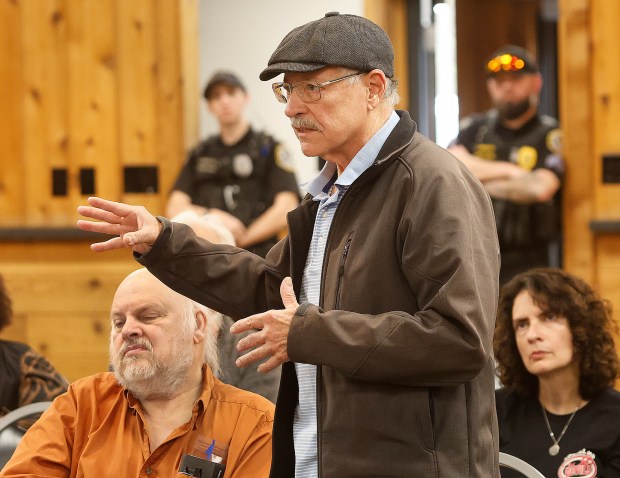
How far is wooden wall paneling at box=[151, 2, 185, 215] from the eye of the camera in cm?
536

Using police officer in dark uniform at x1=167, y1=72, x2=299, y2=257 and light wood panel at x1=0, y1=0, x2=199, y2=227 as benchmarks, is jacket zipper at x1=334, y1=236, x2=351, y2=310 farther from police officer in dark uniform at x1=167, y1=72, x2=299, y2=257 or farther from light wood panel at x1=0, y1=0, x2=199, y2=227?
light wood panel at x1=0, y1=0, x2=199, y2=227

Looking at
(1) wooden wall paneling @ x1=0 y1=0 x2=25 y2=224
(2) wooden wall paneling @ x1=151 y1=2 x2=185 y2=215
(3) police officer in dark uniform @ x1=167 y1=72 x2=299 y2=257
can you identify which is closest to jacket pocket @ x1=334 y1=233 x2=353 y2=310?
(3) police officer in dark uniform @ x1=167 y1=72 x2=299 y2=257

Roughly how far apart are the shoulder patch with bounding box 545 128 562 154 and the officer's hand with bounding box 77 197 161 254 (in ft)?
9.80

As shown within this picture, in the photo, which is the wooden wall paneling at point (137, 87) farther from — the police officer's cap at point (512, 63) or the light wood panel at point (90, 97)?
the police officer's cap at point (512, 63)

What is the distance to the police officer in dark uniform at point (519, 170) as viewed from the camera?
15.4 feet

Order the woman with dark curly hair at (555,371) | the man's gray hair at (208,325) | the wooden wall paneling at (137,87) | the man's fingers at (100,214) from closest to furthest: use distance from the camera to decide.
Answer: the man's fingers at (100,214) → the man's gray hair at (208,325) → the woman with dark curly hair at (555,371) → the wooden wall paneling at (137,87)

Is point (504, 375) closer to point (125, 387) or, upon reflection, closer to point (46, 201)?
point (125, 387)

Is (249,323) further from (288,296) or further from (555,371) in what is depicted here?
(555,371)

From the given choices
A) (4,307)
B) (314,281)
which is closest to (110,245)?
(314,281)

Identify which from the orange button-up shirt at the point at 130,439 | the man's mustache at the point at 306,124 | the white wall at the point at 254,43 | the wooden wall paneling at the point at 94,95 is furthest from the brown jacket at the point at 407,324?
the white wall at the point at 254,43

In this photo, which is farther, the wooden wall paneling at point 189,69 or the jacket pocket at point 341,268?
the wooden wall paneling at point 189,69

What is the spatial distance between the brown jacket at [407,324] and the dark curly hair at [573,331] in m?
1.19

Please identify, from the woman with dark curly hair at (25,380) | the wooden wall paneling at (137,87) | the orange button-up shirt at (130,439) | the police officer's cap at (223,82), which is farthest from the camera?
the wooden wall paneling at (137,87)

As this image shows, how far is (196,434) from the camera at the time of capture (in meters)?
2.56
